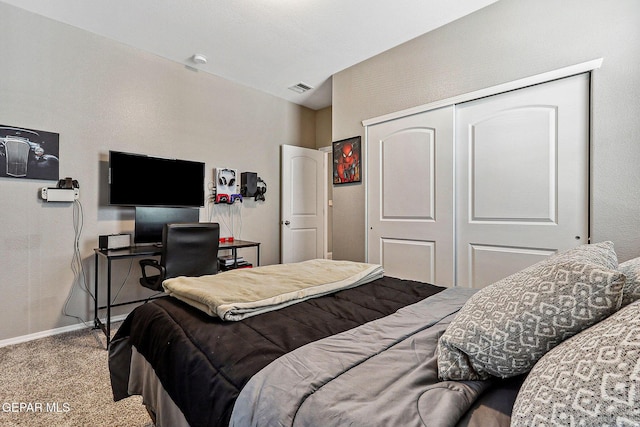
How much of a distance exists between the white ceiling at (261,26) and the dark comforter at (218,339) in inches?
92.9

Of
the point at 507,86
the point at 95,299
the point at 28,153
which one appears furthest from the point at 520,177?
the point at 28,153

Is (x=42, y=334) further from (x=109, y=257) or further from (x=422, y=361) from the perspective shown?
(x=422, y=361)

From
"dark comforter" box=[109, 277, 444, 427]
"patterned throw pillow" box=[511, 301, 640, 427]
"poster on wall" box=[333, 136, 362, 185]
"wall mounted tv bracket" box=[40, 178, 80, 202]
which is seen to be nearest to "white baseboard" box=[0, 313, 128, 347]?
"wall mounted tv bracket" box=[40, 178, 80, 202]

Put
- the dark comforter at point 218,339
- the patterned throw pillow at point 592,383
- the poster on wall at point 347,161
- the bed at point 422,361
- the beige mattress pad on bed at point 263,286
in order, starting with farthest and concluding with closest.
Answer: the poster on wall at point 347,161, the beige mattress pad on bed at point 263,286, the dark comforter at point 218,339, the bed at point 422,361, the patterned throw pillow at point 592,383

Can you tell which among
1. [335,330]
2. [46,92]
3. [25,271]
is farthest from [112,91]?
[335,330]

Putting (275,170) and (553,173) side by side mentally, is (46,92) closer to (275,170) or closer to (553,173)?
(275,170)

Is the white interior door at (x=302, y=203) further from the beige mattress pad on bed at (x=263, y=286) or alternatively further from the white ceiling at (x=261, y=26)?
the beige mattress pad on bed at (x=263, y=286)

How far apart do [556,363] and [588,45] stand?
2596 millimetres

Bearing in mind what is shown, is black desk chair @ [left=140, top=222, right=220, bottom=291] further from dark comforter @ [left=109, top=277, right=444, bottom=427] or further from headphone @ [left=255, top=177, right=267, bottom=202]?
headphone @ [left=255, top=177, right=267, bottom=202]

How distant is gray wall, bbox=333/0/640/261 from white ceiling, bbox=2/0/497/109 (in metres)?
0.19

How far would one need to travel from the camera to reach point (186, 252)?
2555mm

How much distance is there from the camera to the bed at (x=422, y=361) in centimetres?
50

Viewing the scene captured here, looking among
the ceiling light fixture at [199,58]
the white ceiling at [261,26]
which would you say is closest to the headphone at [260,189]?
the white ceiling at [261,26]

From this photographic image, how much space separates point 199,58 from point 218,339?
3.22 meters
